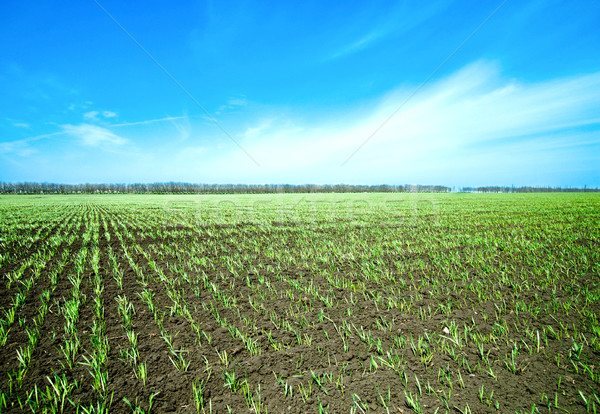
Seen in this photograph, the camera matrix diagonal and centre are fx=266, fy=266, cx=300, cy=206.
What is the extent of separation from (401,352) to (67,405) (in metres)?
3.45

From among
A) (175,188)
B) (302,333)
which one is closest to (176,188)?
(175,188)

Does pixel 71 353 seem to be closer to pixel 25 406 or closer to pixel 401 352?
pixel 25 406

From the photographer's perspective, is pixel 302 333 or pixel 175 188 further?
pixel 175 188

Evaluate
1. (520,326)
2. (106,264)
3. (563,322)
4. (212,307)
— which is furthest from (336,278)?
(106,264)

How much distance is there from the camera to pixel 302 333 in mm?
3654

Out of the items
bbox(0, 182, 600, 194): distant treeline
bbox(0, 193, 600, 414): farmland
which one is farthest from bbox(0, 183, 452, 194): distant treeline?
bbox(0, 193, 600, 414): farmland

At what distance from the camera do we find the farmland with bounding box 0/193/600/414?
2525 mm

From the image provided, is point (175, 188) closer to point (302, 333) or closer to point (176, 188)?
point (176, 188)

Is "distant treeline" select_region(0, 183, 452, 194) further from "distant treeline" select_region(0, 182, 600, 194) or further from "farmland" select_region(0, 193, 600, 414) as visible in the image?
"farmland" select_region(0, 193, 600, 414)

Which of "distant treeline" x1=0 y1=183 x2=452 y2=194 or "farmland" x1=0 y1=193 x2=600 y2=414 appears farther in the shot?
"distant treeline" x1=0 y1=183 x2=452 y2=194

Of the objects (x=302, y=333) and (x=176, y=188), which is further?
(x=176, y=188)

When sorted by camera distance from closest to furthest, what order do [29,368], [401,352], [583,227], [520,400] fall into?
[520,400] → [29,368] → [401,352] → [583,227]

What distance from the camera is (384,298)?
477 centimetres

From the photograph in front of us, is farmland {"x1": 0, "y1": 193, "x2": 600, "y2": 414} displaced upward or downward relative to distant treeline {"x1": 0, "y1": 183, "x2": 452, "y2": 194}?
downward
